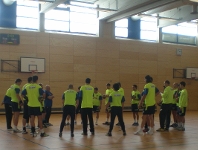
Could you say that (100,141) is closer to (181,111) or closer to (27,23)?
(181,111)

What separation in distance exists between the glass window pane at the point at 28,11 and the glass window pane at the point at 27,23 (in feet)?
0.76

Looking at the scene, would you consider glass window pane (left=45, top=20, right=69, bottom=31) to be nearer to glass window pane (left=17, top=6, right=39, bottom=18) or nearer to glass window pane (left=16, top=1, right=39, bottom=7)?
glass window pane (left=17, top=6, right=39, bottom=18)

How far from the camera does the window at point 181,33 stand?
22.7 meters

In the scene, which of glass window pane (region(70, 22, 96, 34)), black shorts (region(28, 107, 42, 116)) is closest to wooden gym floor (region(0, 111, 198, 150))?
black shorts (region(28, 107, 42, 116))

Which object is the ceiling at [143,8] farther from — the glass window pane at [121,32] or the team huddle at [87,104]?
the team huddle at [87,104]

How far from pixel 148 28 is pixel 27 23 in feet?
27.9

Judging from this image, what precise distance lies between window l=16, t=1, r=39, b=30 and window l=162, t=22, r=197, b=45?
9243mm

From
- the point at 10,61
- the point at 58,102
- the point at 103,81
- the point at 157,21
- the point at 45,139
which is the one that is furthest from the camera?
the point at 157,21

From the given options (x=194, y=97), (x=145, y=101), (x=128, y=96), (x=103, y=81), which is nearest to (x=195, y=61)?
(x=194, y=97)

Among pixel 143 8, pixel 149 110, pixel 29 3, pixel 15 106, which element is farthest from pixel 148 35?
pixel 15 106

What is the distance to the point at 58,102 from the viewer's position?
60.9ft

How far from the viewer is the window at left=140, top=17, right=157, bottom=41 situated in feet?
71.5

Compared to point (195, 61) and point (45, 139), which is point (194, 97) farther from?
point (45, 139)

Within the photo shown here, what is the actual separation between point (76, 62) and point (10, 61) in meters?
3.98
